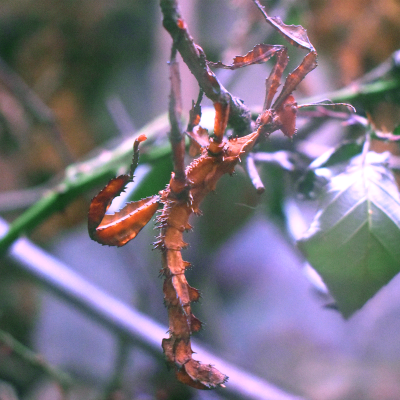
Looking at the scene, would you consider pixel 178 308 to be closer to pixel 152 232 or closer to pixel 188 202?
pixel 188 202

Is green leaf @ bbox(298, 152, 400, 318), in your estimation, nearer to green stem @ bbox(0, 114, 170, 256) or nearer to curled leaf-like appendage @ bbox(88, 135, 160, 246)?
curled leaf-like appendage @ bbox(88, 135, 160, 246)

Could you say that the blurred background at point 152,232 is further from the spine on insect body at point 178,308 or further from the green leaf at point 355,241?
the spine on insect body at point 178,308

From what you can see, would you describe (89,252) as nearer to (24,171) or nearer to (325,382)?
(24,171)

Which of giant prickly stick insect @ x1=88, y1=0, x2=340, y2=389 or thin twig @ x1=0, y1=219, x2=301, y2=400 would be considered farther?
thin twig @ x1=0, y1=219, x2=301, y2=400

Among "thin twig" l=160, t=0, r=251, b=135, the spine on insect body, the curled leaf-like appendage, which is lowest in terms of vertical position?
the spine on insect body

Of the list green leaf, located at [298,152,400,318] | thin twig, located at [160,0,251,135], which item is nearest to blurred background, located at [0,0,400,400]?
green leaf, located at [298,152,400,318]

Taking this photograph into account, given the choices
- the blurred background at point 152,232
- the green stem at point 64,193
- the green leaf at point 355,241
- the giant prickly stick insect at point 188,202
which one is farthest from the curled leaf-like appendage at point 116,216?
the blurred background at point 152,232

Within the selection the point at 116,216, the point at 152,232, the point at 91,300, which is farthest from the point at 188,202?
the point at 152,232

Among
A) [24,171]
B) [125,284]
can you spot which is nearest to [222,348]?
[125,284]
